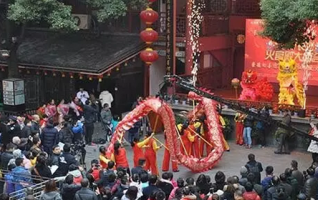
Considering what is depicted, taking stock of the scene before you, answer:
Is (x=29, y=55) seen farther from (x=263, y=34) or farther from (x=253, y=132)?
(x=263, y=34)

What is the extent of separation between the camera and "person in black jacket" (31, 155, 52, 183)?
12082 mm

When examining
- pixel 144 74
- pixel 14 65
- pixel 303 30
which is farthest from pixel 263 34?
pixel 14 65

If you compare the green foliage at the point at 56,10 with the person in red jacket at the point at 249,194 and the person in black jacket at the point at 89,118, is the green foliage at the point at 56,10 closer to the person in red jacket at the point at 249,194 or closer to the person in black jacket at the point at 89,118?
the person in black jacket at the point at 89,118

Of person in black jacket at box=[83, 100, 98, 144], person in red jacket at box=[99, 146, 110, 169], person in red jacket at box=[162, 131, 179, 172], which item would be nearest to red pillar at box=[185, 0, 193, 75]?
person in black jacket at box=[83, 100, 98, 144]

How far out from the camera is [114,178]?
11.3 m

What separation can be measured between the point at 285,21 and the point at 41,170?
6572mm

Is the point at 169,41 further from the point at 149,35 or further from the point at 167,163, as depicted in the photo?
the point at 167,163

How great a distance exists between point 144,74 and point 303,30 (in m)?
9.38

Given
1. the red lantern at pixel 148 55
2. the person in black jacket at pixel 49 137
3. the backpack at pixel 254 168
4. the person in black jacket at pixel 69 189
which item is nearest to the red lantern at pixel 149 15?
the red lantern at pixel 148 55

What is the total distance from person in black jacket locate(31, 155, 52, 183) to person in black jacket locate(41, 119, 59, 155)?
3381 mm

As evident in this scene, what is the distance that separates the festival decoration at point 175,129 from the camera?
15.6 m

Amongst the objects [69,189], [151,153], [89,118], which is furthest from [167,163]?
[69,189]

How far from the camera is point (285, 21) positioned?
14.7 meters

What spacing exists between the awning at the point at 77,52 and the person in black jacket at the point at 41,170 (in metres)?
9.37
